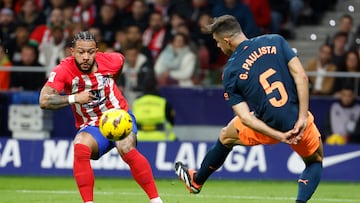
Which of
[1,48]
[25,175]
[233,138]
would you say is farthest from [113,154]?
[233,138]

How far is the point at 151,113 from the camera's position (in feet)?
55.8

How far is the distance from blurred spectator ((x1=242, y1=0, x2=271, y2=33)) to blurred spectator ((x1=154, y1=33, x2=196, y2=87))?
1980mm

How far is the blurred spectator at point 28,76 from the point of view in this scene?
59.1ft

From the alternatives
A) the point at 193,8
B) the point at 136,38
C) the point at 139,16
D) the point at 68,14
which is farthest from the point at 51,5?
the point at 136,38

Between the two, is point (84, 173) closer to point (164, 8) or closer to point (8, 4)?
point (164, 8)

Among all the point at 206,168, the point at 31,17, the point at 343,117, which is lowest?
the point at 343,117

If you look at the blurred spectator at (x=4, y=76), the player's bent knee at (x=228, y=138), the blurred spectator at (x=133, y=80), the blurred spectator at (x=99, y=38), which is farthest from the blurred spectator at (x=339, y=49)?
the player's bent knee at (x=228, y=138)

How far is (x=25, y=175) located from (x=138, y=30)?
354cm

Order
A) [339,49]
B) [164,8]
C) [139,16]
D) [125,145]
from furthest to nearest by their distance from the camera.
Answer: [164,8], [139,16], [339,49], [125,145]

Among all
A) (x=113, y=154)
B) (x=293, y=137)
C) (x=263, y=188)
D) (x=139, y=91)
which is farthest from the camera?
(x=139, y=91)

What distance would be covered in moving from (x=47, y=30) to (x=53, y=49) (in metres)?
0.81

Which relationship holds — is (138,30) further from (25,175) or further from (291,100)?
(291,100)

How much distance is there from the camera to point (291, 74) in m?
10.1

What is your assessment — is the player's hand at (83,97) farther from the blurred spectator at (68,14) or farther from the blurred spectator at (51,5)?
the blurred spectator at (51,5)
